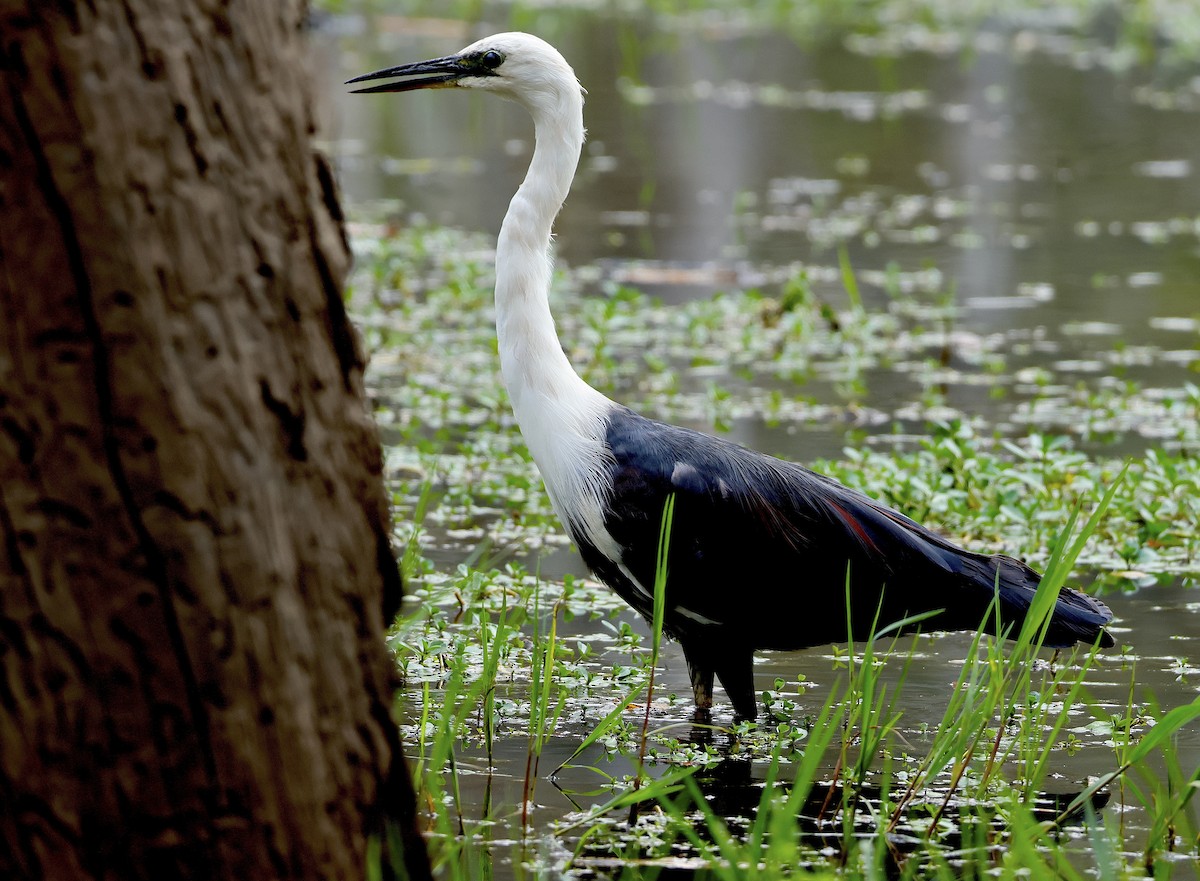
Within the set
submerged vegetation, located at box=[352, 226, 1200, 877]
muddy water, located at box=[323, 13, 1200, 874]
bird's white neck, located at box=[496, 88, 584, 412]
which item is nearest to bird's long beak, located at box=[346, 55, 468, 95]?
bird's white neck, located at box=[496, 88, 584, 412]

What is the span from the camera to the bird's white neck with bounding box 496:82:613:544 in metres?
4.02

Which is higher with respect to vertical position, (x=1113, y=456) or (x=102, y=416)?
(x=102, y=416)

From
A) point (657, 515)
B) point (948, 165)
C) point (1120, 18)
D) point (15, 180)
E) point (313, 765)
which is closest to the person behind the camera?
point (15, 180)

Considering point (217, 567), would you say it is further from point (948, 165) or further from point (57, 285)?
point (948, 165)

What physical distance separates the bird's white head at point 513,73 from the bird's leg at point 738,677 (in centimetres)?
146

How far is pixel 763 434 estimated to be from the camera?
6.68 meters

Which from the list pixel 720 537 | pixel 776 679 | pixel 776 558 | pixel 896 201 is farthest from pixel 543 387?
pixel 896 201

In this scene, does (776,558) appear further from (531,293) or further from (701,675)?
(531,293)

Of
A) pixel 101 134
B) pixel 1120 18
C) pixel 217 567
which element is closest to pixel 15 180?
pixel 101 134

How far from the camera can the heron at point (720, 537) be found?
13.1 feet

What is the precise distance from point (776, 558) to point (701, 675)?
1.21ft

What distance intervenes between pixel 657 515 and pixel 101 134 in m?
1.98

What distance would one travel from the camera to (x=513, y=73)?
436 cm

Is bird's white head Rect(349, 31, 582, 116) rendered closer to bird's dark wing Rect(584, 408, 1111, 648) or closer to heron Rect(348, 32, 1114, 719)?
heron Rect(348, 32, 1114, 719)
